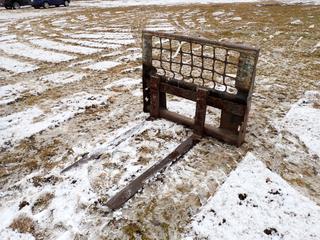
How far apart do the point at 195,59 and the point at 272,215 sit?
4963 mm

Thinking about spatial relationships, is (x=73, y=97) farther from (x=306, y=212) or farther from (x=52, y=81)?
(x=306, y=212)

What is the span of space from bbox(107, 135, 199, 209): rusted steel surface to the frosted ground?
0.22 feet

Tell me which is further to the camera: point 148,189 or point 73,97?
point 73,97

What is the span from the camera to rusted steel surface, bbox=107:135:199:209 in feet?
7.98

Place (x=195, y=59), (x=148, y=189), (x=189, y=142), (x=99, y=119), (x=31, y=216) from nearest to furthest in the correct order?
(x=31, y=216) → (x=148, y=189) → (x=189, y=142) → (x=99, y=119) → (x=195, y=59)

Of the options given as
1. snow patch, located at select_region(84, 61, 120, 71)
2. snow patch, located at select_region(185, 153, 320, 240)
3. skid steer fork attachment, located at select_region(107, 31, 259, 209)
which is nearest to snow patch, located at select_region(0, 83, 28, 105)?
snow patch, located at select_region(84, 61, 120, 71)

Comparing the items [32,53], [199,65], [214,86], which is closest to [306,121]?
[214,86]

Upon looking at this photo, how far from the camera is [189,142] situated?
3180 mm

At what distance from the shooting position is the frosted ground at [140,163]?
2.24 m

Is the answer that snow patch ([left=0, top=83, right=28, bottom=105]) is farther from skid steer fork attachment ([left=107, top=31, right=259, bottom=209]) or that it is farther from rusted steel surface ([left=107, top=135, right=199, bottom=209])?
rusted steel surface ([left=107, top=135, right=199, bottom=209])

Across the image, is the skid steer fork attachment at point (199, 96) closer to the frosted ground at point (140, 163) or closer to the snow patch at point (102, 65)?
the frosted ground at point (140, 163)

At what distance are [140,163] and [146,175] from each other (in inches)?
9.5

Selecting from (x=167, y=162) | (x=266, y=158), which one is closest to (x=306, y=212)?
(x=266, y=158)

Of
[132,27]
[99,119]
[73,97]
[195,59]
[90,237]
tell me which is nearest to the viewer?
[90,237]
